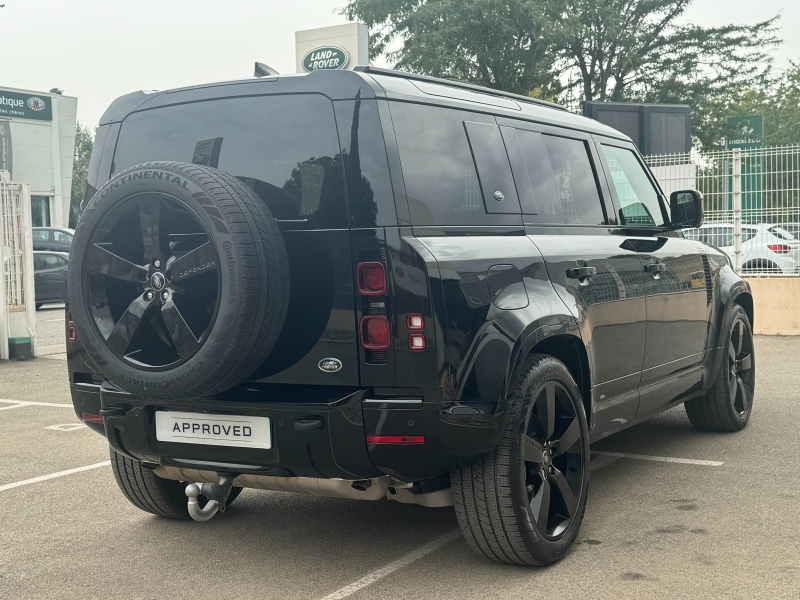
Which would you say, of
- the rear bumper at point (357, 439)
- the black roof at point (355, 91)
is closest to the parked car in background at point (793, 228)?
the black roof at point (355, 91)

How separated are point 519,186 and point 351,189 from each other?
39.9 inches

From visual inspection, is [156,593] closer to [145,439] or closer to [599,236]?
[145,439]

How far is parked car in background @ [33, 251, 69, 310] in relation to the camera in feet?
62.6

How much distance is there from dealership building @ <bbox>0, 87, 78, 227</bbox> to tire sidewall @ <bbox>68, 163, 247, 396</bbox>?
42.1 metres

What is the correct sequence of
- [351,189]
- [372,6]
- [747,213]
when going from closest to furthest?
[351,189], [747,213], [372,6]

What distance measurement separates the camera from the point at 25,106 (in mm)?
43969

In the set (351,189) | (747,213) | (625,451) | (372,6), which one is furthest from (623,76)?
(351,189)

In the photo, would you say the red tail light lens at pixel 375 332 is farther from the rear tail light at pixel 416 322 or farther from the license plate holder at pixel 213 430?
the license plate holder at pixel 213 430

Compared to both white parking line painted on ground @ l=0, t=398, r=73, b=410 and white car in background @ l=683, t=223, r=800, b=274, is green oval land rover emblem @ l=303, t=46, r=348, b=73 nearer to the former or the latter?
white car in background @ l=683, t=223, r=800, b=274

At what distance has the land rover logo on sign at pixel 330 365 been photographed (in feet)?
11.6

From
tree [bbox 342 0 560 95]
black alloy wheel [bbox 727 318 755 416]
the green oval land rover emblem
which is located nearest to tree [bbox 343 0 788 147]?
tree [bbox 342 0 560 95]

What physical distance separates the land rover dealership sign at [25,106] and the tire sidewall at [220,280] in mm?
43335

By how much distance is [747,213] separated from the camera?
1316 cm

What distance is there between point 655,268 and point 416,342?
2.27 meters
